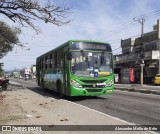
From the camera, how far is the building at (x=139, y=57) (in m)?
61.2

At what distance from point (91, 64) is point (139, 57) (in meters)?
46.5

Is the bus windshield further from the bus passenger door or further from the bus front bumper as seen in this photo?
the bus front bumper

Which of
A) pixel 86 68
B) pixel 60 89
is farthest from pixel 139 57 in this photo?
pixel 86 68

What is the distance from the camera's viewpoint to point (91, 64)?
2027 centimetres

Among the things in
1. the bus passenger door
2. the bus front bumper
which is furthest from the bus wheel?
the bus front bumper

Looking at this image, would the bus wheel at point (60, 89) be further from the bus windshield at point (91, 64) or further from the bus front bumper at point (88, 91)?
the bus windshield at point (91, 64)

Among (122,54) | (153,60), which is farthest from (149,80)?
(122,54)

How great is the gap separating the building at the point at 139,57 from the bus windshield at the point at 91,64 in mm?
36786

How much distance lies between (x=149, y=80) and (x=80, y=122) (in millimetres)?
52409

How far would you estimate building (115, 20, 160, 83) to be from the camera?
201ft

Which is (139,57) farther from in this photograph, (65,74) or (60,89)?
(65,74)

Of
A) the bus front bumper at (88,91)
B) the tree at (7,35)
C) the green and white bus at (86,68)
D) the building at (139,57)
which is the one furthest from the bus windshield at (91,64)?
the building at (139,57)

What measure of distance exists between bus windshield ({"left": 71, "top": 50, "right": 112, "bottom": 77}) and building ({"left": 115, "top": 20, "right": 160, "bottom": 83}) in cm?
3679

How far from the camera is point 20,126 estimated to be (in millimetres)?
10602
